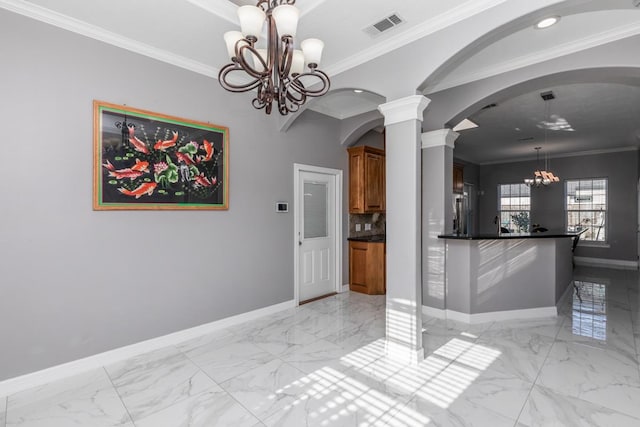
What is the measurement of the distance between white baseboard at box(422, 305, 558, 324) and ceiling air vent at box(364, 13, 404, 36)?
10.6ft

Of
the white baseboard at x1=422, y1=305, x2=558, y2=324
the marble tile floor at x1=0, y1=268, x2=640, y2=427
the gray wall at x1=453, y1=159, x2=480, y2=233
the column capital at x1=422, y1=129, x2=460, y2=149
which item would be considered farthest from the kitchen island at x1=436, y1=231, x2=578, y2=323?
the gray wall at x1=453, y1=159, x2=480, y2=233

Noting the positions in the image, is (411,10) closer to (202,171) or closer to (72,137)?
(202,171)

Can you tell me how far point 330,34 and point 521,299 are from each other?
12.5 ft

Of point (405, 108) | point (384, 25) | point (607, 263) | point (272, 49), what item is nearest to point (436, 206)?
point (405, 108)

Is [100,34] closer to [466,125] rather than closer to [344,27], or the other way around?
[344,27]

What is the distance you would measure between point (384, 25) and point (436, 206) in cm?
221

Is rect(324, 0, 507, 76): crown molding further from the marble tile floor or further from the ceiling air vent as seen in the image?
the marble tile floor

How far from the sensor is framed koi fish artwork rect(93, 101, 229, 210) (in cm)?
278

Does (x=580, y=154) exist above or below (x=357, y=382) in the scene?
above

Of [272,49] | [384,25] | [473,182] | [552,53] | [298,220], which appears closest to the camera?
Result: [272,49]

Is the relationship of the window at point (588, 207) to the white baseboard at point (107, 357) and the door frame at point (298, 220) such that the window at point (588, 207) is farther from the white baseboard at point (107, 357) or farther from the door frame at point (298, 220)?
the white baseboard at point (107, 357)

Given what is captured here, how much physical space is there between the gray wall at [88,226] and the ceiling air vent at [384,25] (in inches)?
69.4

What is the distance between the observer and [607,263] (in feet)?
25.8

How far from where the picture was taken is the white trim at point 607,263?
24.7 feet
